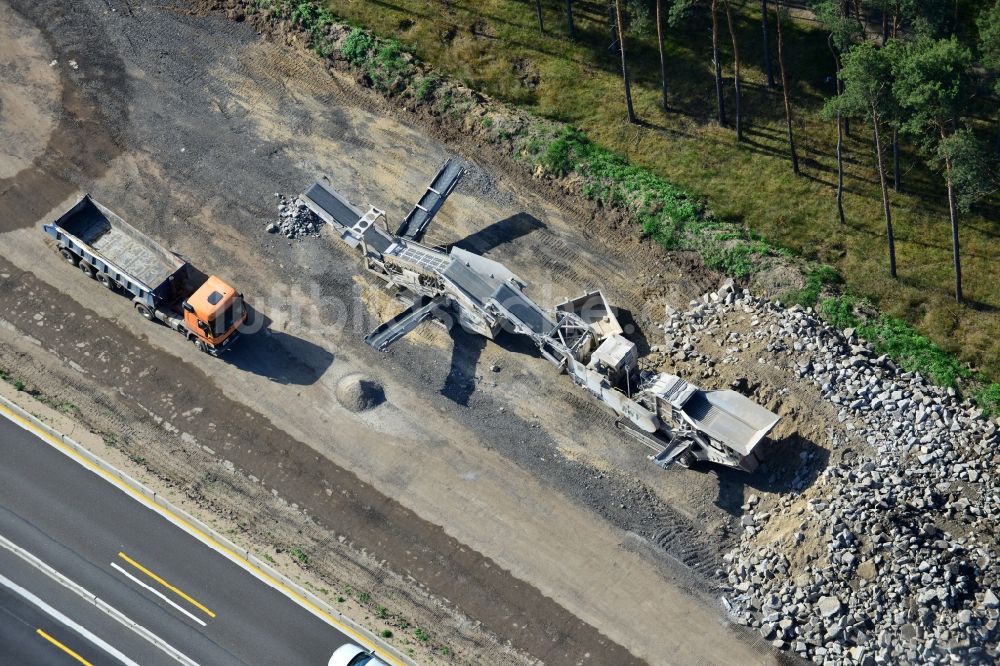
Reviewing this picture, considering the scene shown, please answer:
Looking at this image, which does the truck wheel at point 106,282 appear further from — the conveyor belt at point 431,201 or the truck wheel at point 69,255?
the conveyor belt at point 431,201

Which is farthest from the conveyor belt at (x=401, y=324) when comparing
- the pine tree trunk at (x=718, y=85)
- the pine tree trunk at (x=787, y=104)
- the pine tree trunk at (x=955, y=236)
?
the pine tree trunk at (x=955, y=236)

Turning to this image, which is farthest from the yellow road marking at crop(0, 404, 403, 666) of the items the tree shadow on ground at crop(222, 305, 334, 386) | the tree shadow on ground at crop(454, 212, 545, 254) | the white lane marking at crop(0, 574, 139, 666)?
the tree shadow on ground at crop(454, 212, 545, 254)

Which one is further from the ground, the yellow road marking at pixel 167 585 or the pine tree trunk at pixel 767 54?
the pine tree trunk at pixel 767 54

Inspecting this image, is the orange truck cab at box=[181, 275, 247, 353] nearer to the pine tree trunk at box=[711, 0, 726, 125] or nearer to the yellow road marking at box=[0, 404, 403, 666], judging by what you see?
the yellow road marking at box=[0, 404, 403, 666]

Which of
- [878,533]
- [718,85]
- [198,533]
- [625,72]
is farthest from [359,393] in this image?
[718,85]

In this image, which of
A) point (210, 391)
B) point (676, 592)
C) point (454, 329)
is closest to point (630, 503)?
point (676, 592)

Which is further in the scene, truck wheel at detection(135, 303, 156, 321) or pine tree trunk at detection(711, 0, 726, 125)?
pine tree trunk at detection(711, 0, 726, 125)
